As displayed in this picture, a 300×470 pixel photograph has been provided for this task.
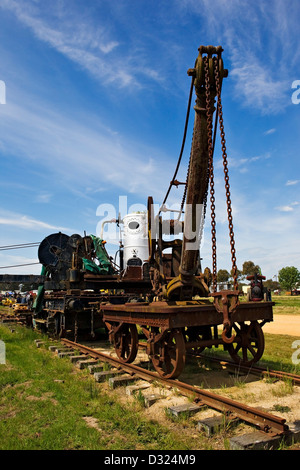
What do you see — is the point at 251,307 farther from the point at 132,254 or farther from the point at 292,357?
the point at 132,254

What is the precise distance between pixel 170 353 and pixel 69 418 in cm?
235

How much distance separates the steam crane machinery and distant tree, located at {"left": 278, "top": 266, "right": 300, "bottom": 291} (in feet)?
302

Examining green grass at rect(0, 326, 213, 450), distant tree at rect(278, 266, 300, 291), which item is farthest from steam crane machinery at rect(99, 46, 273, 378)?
distant tree at rect(278, 266, 300, 291)

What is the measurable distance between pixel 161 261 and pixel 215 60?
13.6 feet

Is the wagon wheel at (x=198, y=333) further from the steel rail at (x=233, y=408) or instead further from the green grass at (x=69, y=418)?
the green grass at (x=69, y=418)

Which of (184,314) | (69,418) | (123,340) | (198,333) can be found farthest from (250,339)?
(69,418)

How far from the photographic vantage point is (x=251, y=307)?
689 cm

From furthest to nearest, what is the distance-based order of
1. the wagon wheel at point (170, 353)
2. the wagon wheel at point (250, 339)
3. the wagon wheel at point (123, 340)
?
1. the wagon wheel at point (123, 340)
2. the wagon wheel at point (250, 339)
3. the wagon wheel at point (170, 353)

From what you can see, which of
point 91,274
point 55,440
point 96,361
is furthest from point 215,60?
point 91,274

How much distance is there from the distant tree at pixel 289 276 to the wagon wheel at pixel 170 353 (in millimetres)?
93923

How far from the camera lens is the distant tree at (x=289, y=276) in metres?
92.8

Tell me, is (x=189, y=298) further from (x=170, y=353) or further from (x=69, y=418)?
(x=69, y=418)

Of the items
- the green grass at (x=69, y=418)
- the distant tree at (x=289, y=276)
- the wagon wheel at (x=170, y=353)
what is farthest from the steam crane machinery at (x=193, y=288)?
the distant tree at (x=289, y=276)
